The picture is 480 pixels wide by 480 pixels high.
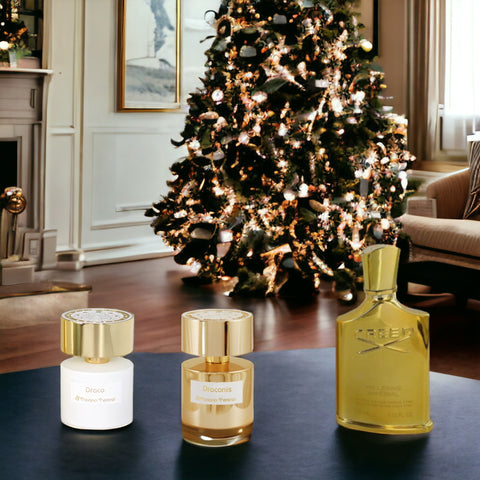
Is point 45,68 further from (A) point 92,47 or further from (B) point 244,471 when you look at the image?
(B) point 244,471

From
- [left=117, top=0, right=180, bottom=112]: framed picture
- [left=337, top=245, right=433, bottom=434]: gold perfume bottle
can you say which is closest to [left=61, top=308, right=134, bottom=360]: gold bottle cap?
[left=337, top=245, right=433, bottom=434]: gold perfume bottle

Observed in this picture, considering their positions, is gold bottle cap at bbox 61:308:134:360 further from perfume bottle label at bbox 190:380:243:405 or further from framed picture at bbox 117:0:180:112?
framed picture at bbox 117:0:180:112

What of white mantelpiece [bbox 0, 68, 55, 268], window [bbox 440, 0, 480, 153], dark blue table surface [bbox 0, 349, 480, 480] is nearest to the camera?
dark blue table surface [bbox 0, 349, 480, 480]

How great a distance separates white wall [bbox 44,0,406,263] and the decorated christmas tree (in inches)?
52.5

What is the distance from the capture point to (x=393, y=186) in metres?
4.66

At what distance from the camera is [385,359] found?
93cm

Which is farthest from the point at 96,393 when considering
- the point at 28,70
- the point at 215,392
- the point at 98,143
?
the point at 98,143

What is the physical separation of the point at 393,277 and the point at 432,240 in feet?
11.4

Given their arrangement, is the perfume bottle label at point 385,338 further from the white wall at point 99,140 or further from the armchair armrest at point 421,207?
the white wall at point 99,140

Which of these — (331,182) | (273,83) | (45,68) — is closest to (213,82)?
(273,83)

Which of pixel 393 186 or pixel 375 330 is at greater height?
pixel 393 186

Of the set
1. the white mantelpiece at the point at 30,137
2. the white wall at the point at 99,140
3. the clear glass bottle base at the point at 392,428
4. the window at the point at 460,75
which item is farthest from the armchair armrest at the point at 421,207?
the clear glass bottle base at the point at 392,428

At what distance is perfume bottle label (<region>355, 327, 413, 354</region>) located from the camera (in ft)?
3.05

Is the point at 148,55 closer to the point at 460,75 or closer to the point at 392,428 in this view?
the point at 460,75
